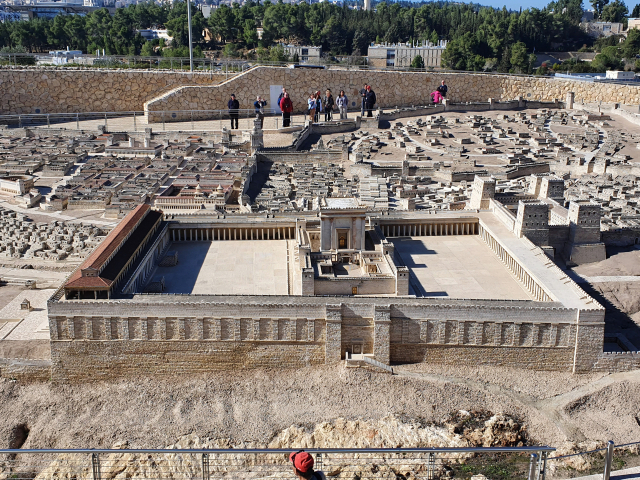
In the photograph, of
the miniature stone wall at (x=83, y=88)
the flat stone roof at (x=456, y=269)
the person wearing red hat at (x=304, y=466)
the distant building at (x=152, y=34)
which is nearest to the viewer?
the person wearing red hat at (x=304, y=466)

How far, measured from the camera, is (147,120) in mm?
73938

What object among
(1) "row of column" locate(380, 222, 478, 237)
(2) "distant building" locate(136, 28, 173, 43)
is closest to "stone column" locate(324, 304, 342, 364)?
(1) "row of column" locate(380, 222, 478, 237)

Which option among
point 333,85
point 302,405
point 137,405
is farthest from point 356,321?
point 333,85

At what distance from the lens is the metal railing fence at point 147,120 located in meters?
72.6

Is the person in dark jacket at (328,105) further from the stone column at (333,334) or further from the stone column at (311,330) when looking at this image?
the stone column at (333,334)

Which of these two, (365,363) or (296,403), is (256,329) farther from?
(365,363)

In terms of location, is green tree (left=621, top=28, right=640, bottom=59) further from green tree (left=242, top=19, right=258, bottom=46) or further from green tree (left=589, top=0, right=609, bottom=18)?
green tree (left=589, top=0, right=609, bottom=18)

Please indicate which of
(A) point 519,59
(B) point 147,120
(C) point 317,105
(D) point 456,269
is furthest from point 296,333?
(A) point 519,59

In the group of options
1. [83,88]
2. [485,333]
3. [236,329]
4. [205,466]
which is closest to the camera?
[205,466]

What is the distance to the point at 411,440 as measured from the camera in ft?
86.6

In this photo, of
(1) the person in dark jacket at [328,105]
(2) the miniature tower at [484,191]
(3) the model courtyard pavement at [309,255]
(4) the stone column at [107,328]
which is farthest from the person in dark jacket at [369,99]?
(4) the stone column at [107,328]

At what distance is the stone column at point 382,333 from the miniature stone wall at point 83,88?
54.3 m

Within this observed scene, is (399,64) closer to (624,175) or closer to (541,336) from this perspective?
(624,175)

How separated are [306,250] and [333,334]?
5.12 metres
